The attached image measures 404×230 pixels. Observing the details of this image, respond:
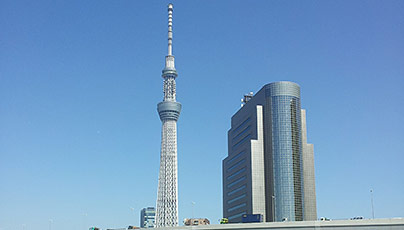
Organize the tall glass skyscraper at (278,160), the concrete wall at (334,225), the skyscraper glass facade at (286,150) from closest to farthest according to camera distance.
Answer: the concrete wall at (334,225)
the skyscraper glass facade at (286,150)
the tall glass skyscraper at (278,160)

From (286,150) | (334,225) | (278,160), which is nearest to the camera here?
(334,225)

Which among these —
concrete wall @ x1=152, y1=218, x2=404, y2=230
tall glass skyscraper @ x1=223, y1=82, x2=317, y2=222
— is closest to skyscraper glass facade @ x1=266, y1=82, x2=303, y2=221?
tall glass skyscraper @ x1=223, y1=82, x2=317, y2=222

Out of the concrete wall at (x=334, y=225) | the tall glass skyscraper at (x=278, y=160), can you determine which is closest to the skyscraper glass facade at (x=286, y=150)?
the tall glass skyscraper at (x=278, y=160)

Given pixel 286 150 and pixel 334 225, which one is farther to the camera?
pixel 286 150

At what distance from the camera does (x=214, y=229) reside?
4380 inches

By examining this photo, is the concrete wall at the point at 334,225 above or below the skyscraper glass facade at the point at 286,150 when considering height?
below

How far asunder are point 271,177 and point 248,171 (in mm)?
10560

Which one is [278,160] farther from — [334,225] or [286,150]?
[334,225]

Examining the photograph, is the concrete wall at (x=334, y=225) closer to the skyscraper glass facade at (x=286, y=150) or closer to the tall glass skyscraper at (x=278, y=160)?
the skyscraper glass facade at (x=286, y=150)

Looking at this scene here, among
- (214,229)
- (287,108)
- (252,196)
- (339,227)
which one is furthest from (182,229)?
(287,108)

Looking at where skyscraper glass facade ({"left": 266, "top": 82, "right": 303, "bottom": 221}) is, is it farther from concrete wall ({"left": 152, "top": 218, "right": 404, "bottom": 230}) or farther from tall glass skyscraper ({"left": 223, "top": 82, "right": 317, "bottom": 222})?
concrete wall ({"left": 152, "top": 218, "right": 404, "bottom": 230})

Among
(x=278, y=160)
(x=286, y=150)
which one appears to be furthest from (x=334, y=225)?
(x=286, y=150)

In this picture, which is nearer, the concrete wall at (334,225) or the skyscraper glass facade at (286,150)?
the concrete wall at (334,225)

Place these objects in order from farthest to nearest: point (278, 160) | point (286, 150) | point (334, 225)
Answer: point (286, 150) < point (278, 160) < point (334, 225)
